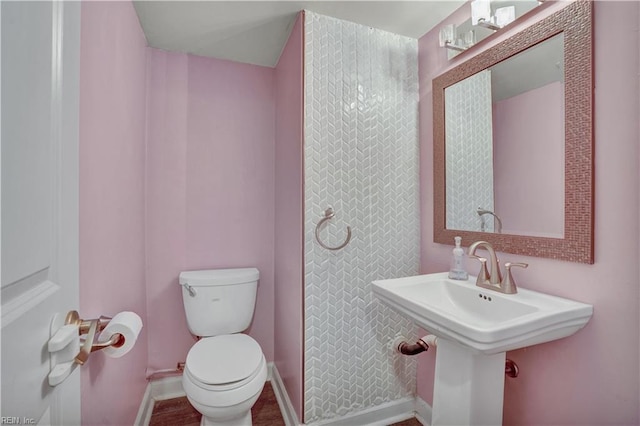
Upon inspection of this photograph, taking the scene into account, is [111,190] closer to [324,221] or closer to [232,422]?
[324,221]

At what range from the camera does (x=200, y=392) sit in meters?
1.21

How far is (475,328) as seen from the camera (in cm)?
79

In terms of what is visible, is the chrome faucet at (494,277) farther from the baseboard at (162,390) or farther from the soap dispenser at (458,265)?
the baseboard at (162,390)

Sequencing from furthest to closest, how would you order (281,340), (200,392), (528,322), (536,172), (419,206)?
(281,340)
(419,206)
(200,392)
(536,172)
(528,322)

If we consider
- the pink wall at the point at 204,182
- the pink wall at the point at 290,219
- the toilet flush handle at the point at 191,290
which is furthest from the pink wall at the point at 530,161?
the toilet flush handle at the point at 191,290

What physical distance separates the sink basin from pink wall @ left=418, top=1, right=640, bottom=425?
3.0 inches

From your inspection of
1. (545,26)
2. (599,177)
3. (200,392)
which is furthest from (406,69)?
(200,392)

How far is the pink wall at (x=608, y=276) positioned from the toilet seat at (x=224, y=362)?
1.22 metres

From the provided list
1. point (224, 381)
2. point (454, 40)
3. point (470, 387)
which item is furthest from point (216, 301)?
point (454, 40)

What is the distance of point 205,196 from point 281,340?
1.07m

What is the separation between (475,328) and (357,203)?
847 mm

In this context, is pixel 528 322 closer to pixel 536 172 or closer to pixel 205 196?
pixel 536 172

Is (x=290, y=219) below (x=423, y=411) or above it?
above

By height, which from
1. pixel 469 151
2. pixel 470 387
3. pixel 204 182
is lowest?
pixel 470 387
